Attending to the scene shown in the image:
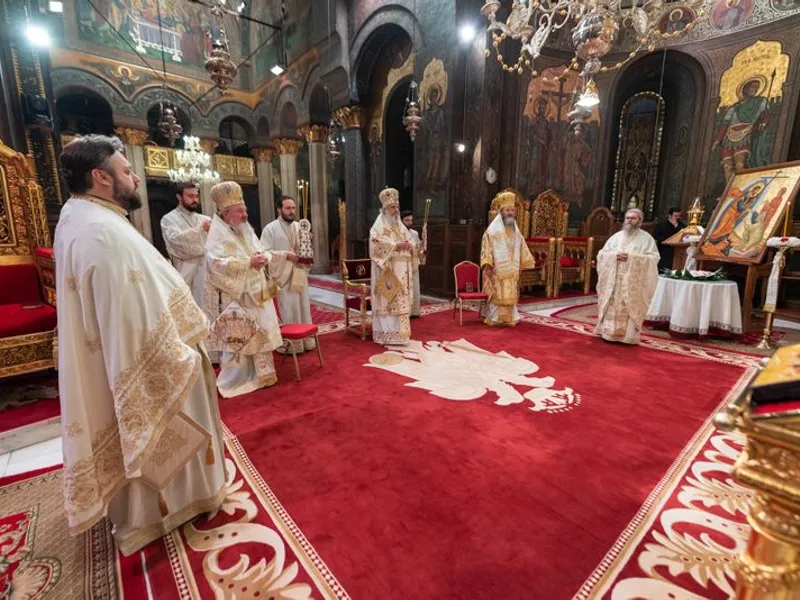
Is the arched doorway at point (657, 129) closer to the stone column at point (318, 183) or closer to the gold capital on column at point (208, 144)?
the stone column at point (318, 183)

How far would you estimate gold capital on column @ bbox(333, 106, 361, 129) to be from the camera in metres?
11.9

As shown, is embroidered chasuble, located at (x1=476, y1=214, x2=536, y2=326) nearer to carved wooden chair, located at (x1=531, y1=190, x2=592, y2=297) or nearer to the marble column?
carved wooden chair, located at (x1=531, y1=190, x2=592, y2=297)

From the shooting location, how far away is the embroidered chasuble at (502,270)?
21.1 ft

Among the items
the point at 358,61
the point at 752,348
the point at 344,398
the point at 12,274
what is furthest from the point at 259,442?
the point at 358,61

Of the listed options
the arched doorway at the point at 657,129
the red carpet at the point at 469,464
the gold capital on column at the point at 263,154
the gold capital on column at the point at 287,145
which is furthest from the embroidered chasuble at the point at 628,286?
the gold capital on column at the point at 263,154

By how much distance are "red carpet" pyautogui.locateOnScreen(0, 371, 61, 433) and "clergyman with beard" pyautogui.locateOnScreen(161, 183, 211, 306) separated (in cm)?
167

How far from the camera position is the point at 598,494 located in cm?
234

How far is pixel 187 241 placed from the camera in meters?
4.71

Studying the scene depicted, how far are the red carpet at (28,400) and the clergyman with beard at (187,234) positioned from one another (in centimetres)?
167

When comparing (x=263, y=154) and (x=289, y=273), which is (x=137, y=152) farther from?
(x=289, y=273)

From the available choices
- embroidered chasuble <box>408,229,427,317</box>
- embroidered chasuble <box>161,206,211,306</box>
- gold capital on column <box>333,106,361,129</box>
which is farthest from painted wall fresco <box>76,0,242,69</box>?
embroidered chasuble <box>408,229,427,317</box>

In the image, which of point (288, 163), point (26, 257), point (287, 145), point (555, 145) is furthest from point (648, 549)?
point (287, 145)

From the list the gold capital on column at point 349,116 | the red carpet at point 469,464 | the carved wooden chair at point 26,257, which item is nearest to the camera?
the red carpet at point 469,464

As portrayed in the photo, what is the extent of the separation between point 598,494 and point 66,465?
277 centimetres
